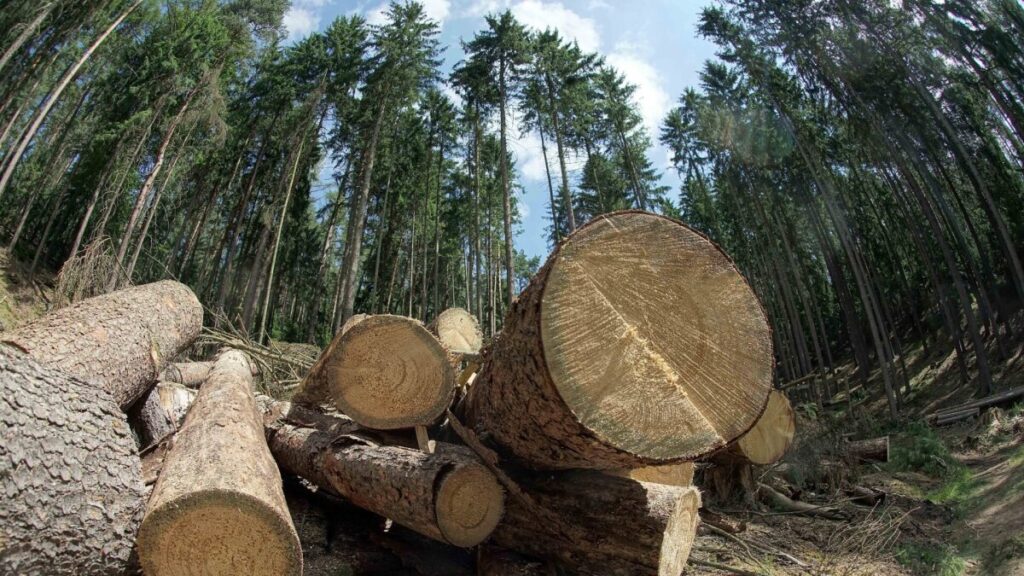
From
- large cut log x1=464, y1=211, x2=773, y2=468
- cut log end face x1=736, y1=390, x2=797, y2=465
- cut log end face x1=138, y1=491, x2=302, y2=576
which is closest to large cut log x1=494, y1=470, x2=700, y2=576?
large cut log x1=464, y1=211, x2=773, y2=468

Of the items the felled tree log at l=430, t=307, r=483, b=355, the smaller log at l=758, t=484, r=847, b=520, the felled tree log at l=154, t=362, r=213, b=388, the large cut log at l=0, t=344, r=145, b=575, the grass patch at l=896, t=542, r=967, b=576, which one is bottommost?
the grass patch at l=896, t=542, r=967, b=576

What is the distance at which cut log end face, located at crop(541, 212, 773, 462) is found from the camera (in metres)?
2.44

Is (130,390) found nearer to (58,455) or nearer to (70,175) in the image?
(58,455)

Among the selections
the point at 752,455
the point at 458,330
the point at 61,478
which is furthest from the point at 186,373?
the point at 752,455

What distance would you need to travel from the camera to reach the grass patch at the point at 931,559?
4.30m

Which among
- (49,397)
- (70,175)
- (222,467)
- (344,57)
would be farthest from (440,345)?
(70,175)

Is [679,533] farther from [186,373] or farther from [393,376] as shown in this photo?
[186,373]

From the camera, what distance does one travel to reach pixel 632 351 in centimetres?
258

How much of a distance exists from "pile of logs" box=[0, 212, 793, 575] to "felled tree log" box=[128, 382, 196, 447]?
1.22 metres

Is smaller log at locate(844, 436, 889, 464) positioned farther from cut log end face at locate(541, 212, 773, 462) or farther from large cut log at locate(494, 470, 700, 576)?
cut log end face at locate(541, 212, 773, 462)

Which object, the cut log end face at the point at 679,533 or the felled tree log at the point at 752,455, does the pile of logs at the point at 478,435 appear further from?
the felled tree log at the point at 752,455

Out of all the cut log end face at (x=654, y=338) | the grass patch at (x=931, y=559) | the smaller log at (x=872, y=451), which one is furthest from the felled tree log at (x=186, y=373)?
the smaller log at (x=872, y=451)

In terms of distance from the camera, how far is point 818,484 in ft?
23.0

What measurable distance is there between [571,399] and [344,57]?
856 inches
